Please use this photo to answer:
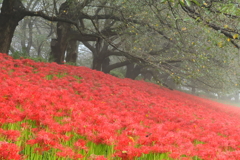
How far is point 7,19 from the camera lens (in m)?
11.2

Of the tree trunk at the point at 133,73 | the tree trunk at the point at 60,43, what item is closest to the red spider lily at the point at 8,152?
the tree trunk at the point at 60,43

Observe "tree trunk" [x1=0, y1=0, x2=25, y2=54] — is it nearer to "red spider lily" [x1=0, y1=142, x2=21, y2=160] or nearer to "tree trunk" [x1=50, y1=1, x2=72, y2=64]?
"tree trunk" [x1=50, y1=1, x2=72, y2=64]

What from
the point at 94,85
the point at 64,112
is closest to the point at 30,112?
the point at 64,112

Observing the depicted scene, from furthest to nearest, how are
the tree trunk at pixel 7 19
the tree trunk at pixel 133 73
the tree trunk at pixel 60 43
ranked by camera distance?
the tree trunk at pixel 133 73 → the tree trunk at pixel 60 43 → the tree trunk at pixel 7 19

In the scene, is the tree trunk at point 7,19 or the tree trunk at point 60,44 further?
the tree trunk at point 60,44

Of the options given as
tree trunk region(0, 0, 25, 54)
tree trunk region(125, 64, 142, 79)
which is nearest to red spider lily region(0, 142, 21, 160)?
tree trunk region(0, 0, 25, 54)

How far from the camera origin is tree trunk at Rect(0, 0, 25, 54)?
11125 millimetres

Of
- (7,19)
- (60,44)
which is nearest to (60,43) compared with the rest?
(60,44)

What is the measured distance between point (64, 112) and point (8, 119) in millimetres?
1399

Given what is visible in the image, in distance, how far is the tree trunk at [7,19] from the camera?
1112cm

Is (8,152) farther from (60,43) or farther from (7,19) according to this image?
(60,43)

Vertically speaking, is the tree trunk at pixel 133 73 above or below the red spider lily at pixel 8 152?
above

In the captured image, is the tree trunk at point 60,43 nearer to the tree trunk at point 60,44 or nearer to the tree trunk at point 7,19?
the tree trunk at point 60,44

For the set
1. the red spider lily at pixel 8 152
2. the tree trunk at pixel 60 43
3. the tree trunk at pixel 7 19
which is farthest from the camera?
the tree trunk at pixel 60 43
